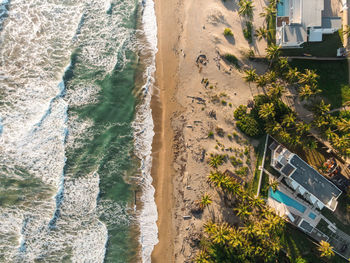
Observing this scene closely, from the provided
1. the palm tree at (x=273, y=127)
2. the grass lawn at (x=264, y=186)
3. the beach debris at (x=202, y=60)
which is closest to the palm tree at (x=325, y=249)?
the grass lawn at (x=264, y=186)

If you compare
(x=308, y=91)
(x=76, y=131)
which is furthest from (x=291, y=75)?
(x=76, y=131)

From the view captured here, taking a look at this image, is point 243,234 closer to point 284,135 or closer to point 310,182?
point 310,182

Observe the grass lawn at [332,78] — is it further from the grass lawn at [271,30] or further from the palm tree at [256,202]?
the palm tree at [256,202]

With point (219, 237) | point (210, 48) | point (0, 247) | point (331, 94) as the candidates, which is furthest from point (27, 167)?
point (331, 94)

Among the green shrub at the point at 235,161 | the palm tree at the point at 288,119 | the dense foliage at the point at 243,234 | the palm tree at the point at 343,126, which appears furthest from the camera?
the green shrub at the point at 235,161

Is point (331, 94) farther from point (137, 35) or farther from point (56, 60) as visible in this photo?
point (56, 60)

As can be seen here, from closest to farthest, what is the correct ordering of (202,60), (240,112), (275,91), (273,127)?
(275,91) → (273,127) → (240,112) → (202,60)
